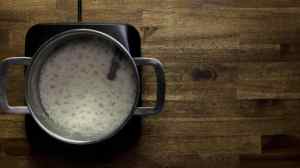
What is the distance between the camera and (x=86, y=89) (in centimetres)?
67

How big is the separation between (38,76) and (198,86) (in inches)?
11.2

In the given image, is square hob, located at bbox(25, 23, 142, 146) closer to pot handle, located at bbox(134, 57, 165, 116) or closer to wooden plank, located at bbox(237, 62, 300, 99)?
pot handle, located at bbox(134, 57, 165, 116)

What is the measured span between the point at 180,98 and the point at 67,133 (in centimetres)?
21

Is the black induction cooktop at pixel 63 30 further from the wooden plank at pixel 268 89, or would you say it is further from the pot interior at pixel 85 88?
the wooden plank at pixel 268 89

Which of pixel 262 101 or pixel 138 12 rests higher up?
pixel 138 12

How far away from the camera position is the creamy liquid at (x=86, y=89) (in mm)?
672

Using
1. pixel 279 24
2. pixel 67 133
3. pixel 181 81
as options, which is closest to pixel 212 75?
pixel 181 81

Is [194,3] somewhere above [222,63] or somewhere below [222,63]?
above

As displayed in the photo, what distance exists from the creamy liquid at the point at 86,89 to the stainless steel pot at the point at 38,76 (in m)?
0.02

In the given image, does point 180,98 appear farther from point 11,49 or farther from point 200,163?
point 11,49

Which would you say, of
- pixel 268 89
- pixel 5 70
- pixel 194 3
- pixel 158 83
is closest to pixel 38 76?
pixel 5 70

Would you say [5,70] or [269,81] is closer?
[5,70]

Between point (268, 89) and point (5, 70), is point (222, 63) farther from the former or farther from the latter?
point (5, 70)

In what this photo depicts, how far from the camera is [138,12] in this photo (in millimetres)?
745
